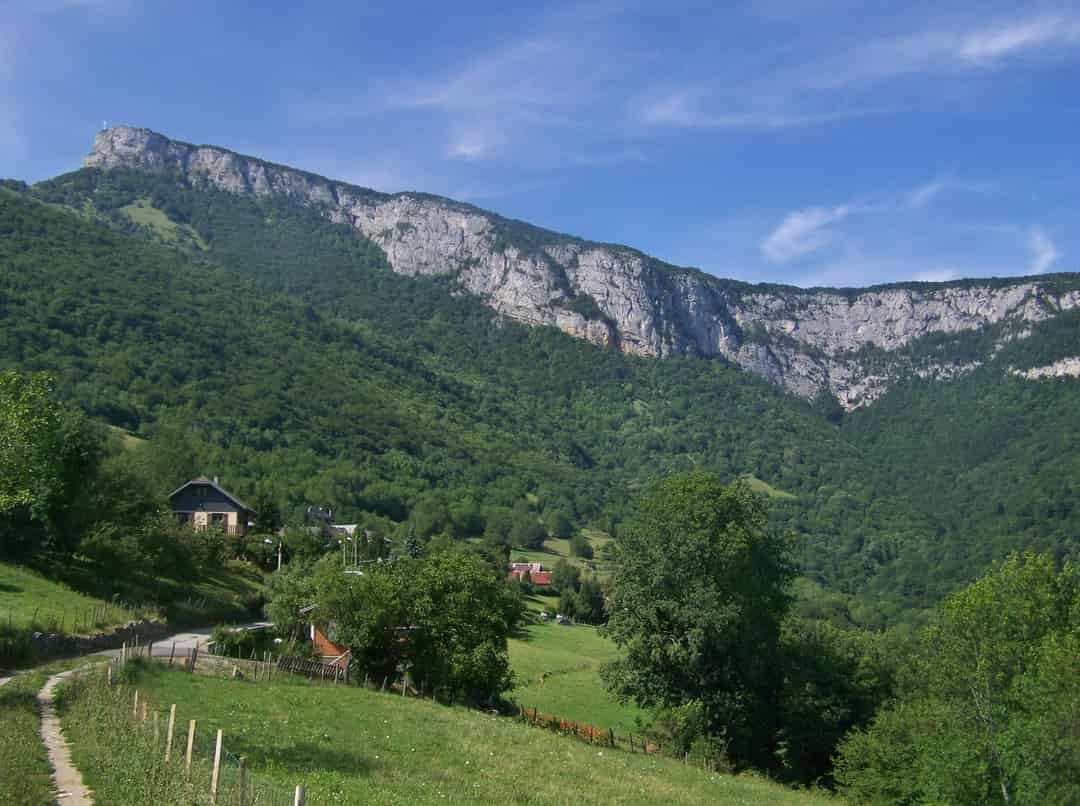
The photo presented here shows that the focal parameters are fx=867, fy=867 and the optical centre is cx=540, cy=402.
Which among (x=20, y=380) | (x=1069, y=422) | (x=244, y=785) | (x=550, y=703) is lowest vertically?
(x=550, y=703)

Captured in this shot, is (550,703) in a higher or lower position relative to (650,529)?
lower

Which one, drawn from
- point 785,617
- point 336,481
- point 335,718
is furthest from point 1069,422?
point 335,718

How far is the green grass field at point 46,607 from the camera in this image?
30.3m

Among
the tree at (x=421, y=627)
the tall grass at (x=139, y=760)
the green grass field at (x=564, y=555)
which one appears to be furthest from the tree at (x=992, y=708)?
the green grass field at (x=564, y=555)

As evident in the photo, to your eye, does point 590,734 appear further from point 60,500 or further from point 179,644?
point 60,500

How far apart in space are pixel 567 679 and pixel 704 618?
17.2 m

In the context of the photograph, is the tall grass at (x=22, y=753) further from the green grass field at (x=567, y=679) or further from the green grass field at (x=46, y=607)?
the green grass field at (x=567, y=679)

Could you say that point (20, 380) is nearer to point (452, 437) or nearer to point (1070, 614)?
point (1070, 614)

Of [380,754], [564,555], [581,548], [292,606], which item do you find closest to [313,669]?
[292,606]

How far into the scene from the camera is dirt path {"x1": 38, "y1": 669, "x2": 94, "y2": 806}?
13.3m

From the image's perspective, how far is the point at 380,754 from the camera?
70.6 feet

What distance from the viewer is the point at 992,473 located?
606 ft

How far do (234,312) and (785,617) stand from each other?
160m

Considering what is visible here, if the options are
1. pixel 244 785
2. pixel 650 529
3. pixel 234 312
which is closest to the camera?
pixel 244 785
